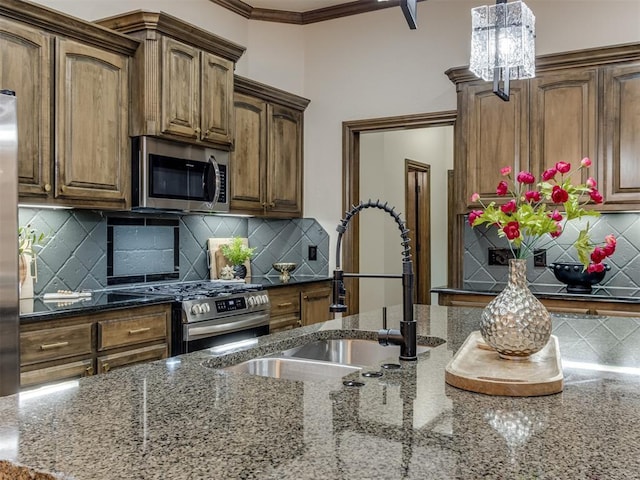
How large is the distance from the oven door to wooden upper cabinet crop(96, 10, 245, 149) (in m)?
1.13

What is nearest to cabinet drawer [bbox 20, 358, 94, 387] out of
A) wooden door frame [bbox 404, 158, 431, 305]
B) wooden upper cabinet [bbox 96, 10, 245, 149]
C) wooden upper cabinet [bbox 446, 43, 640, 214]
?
wooden upper cabinet [bbox 96, 10, 245, 149]

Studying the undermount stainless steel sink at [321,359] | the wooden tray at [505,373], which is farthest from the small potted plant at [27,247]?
the wooden tray at [505,373]

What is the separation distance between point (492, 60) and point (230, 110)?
206cm

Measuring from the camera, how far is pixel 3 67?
274 centimetres

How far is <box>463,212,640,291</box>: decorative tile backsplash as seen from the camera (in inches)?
156

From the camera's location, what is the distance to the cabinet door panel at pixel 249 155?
4.31 meters

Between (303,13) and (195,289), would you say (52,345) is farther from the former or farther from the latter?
(303,13)

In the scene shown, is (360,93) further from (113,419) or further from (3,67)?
(113,419)

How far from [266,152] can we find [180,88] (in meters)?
1.14

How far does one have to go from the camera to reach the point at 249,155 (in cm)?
443

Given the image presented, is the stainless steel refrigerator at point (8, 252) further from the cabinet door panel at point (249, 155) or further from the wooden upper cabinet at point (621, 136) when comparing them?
the wooden upper cabinet at point (621, 136)

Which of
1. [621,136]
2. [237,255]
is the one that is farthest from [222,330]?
[621,136]

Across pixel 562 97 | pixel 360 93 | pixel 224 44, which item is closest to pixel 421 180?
pixel 360 93

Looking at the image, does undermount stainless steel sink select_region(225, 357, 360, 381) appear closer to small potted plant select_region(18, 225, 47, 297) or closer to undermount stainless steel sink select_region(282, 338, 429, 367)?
undermount stainless steel sink select_region(282, 338, 429, 367)
